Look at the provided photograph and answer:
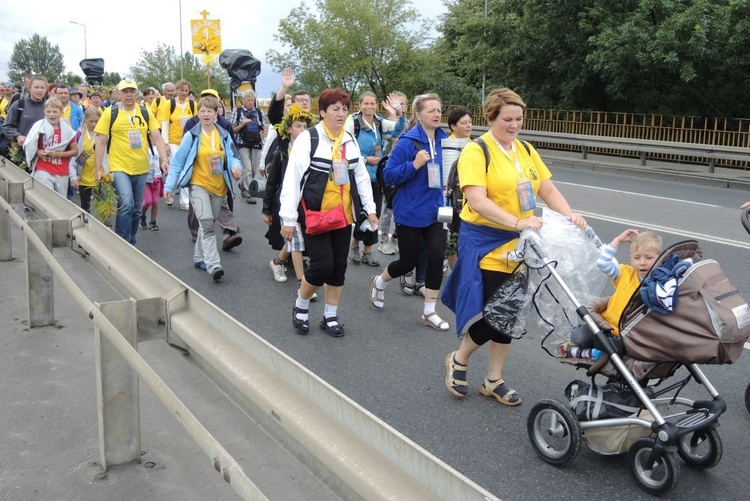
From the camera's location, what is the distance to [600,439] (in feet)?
13.7

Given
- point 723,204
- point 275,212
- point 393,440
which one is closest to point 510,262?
point 393,440

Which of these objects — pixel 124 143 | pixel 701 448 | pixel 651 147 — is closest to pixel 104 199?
pixel 124 143

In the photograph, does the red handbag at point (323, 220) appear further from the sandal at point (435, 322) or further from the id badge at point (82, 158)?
the id badge at point (82, 158)

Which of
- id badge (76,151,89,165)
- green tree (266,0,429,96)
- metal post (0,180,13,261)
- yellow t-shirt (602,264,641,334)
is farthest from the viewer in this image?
green tree (266,0,429,96)

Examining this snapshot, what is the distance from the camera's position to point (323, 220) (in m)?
6.12

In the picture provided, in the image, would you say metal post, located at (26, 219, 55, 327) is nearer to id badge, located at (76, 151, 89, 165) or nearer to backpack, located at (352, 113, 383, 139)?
backpack, located at (352, 113, 383, 139)

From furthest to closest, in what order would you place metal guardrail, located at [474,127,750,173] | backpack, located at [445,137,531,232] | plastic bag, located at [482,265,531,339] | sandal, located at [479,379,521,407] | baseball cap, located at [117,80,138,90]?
metal guardrail, located at [474,127,750,173] → baseball cap, located at [117,80,138,90] → backpack, located at [445,137,531,232] → sandal, located at [479,379,521,407] → plastic bag, located at [482,265,531,339]

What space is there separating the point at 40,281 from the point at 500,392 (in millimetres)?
3178

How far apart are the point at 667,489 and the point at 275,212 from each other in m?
5.11

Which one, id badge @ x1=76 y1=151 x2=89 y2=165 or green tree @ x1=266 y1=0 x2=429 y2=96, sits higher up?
green tree @ x1=266 y1=0 x2=429 y2=96

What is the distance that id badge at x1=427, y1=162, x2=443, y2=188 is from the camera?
22.1ft

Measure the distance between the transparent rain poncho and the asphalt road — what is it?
661mm

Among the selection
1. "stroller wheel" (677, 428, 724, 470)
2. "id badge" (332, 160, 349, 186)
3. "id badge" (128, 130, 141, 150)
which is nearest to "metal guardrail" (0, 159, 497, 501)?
"id badge" (332, 160, 349, 186)

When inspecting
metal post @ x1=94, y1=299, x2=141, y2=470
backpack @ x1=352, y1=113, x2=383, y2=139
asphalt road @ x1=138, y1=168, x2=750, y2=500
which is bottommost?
asphalt road @ x1=138, y1=168, x2=750, y2=500
